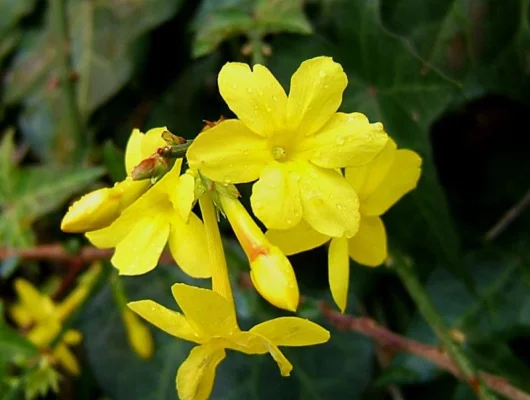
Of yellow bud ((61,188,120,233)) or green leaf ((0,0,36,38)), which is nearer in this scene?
yellow bud ((61,188,120,233))

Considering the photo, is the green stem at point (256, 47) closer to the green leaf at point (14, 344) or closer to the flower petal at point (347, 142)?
the flower petal at point (347, 142)

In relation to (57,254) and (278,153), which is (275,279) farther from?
(57,254)

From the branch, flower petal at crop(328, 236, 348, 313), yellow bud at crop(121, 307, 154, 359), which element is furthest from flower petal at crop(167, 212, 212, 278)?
yellow bud at crop(121, 307, 154, 359)

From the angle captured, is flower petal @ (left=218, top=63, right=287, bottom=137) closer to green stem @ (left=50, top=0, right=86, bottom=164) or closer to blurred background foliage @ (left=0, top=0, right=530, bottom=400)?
blurred background foliage @ (left=0, top=0, right=530, bottom=400)

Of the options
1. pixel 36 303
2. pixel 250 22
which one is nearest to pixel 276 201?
pixel 250 22

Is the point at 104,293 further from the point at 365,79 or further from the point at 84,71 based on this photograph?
the point at 365,79

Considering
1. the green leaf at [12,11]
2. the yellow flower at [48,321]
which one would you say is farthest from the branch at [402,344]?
the green leaf at [12,11]

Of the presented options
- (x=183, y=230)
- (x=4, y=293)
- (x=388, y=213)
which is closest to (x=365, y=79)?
(x=388, y=213)

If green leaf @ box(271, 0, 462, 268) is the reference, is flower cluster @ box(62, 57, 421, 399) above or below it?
above
